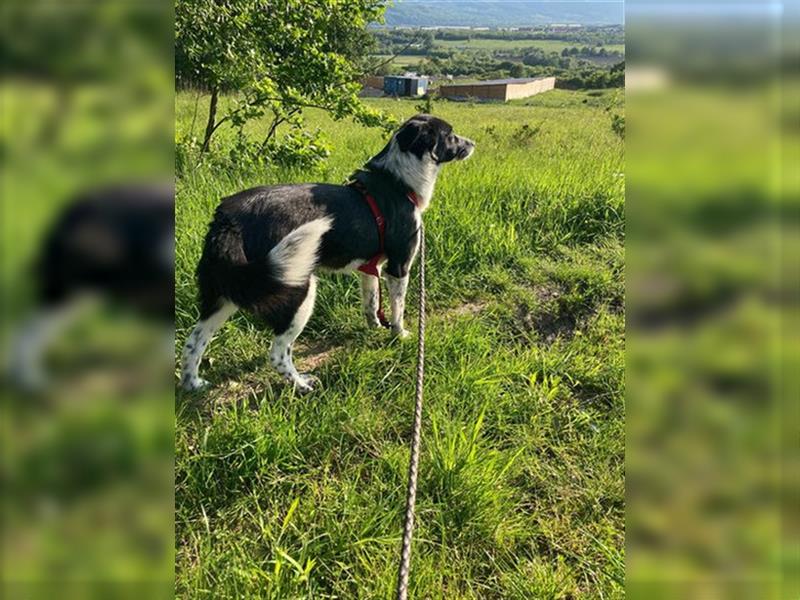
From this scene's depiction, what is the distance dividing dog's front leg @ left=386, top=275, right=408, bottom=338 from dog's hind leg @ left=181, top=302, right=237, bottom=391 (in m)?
1.14

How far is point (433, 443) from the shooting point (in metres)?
2.45

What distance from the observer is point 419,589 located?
6.31 ft

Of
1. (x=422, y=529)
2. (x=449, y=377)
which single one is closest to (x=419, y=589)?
(x=422, y=529)

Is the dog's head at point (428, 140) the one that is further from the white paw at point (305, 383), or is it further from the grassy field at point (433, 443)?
the white paw at point (305, 383)

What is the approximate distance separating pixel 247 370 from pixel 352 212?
1.21 m

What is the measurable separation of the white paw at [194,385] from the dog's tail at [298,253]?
785 millimetres

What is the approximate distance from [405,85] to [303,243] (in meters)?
31.8

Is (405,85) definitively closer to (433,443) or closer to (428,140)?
(428,140)
